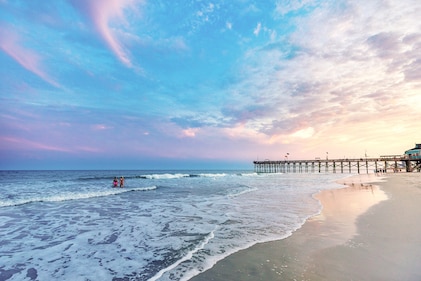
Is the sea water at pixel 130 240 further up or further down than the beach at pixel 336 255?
further down

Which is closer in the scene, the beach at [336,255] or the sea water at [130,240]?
the beach at [336,255]

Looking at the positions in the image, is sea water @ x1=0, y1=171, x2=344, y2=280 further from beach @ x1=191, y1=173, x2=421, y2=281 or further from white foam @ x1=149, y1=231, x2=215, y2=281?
beach @ x1=191, y1=173, x2=421, y2=281

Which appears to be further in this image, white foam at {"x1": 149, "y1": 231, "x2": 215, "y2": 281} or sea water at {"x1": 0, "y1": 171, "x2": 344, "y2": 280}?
sea water at {"x1": 0, "y1": 171, "x2": 344, "y2": 280}

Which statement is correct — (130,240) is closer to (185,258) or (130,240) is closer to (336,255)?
(185,258)

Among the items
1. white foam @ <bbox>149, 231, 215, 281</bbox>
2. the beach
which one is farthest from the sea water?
the beach

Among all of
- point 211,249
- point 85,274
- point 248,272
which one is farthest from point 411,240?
point 85,274

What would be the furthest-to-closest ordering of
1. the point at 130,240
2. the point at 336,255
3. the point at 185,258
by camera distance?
the point at 130,240, the point at 185,258, the point at 336,255

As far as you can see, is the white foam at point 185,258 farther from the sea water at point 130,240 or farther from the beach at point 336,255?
the beach at point 336,255

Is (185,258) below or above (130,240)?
above

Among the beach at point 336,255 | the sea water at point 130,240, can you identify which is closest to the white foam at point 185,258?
the sea water at point 130,240

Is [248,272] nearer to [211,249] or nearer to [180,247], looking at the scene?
[211,249]

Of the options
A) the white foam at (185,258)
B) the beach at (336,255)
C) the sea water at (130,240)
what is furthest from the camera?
the sea water at (130,240)

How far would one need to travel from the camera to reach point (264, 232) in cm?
809

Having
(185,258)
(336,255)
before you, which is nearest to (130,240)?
(185,258)
